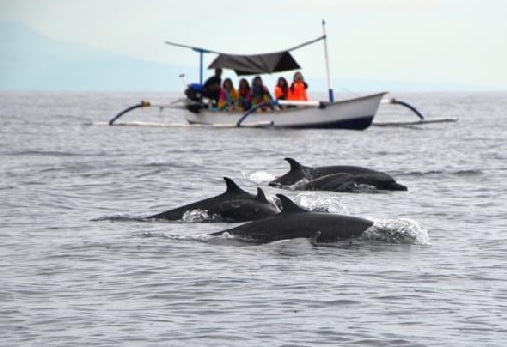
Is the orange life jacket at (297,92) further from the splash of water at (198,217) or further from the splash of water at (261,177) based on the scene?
the splash of water at (198,217)

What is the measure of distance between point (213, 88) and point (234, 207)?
3251 cm

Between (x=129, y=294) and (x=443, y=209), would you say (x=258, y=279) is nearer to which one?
(x=129, y=294)

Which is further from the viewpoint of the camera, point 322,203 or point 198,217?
point 322,203

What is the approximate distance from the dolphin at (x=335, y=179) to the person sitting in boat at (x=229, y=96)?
24.2m

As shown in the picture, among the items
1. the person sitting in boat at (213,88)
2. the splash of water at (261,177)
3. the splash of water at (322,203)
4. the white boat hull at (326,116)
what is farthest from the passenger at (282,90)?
the splash of water at (322,203)

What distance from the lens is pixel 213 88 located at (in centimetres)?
4875

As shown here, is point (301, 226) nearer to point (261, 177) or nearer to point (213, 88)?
point (261, 177)

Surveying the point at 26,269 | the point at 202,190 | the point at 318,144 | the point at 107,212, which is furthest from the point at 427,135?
the point at 26,269

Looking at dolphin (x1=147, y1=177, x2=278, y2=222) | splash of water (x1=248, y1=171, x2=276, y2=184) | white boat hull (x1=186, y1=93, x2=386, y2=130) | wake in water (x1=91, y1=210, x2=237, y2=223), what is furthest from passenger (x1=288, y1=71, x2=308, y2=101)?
dolphin (x1=147, y1=177, x2=278, y2=222)

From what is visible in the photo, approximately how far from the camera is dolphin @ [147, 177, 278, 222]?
16266 mm

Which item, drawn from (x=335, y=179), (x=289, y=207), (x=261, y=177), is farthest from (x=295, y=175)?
(x=289, y=207)

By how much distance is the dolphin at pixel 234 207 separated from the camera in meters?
16.3

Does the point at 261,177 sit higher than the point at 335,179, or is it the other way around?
the point at 335,179

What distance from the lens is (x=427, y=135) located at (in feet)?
150
